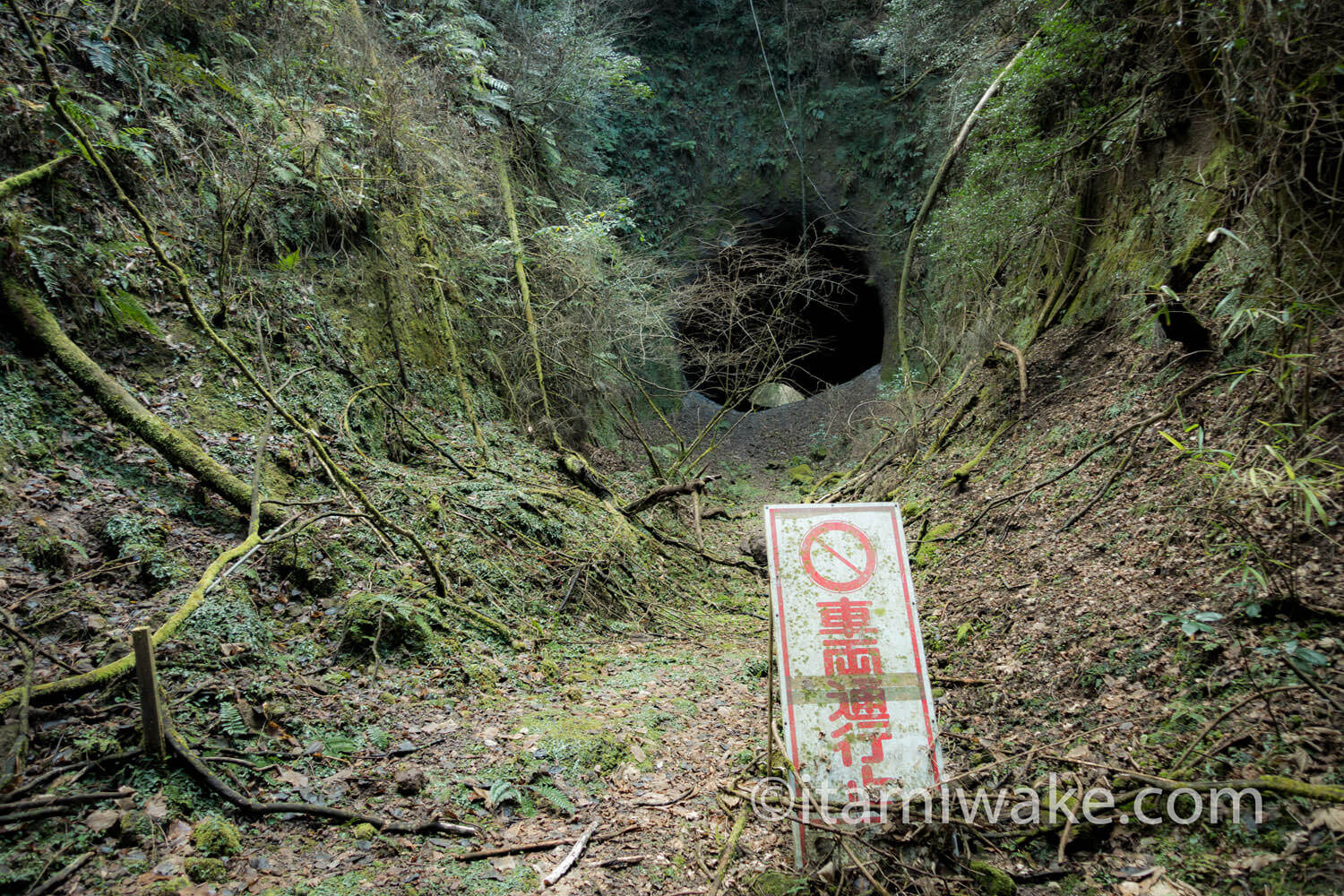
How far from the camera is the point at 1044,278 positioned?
7.16 m

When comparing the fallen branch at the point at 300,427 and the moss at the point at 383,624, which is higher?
the fallen branch at the point at 300,427

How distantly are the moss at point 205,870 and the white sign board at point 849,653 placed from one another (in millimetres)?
2167

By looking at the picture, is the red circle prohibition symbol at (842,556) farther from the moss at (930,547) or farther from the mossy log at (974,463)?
the mossy log at (974,463)

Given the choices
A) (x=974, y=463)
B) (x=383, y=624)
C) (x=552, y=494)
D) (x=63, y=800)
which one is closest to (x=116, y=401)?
(x=383, y=624)

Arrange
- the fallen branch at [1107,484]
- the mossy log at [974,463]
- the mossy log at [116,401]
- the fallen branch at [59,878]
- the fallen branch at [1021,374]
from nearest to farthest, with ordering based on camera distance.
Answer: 1. the fallen branch at [59,878]
2. the mossy log at [116,401]
3. the fallen branch at [1107,484]
4. the fallen branch at [1021,374]
5. the mossy log at [974,463]

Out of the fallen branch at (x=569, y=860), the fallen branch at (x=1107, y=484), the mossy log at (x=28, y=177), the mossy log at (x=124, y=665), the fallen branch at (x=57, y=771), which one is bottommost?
the fallen branch at (x=569, y=860)

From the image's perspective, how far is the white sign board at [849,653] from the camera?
2734 millimetres

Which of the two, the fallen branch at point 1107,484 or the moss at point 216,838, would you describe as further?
the fallen branch at point 1107,484

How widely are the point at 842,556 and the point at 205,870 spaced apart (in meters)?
2.76

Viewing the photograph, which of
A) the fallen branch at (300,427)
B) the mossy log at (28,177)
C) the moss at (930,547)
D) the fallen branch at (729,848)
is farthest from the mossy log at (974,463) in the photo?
the mossy log at (28,177)

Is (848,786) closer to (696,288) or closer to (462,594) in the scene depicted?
(462,594)

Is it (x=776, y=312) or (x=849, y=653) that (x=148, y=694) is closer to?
(x=849, y=653)

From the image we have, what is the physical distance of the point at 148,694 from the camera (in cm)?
250

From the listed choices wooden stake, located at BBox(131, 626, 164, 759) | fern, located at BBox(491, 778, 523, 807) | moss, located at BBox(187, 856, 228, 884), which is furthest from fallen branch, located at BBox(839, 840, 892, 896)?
wooden stake, located at BBox(131, 626, 164, 759)
